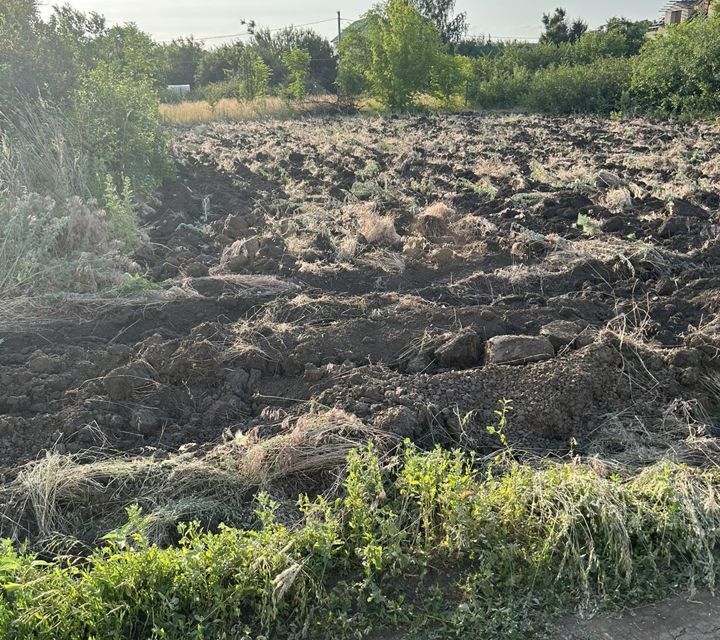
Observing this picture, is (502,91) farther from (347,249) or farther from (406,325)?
(406,325)

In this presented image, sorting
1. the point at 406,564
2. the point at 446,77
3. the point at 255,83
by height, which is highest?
the point at 255,83

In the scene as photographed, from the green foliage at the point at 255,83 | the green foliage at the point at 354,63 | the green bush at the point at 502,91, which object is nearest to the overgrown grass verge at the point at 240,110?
the green foliage at the point at 255,83

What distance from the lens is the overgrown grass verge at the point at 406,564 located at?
2744mm

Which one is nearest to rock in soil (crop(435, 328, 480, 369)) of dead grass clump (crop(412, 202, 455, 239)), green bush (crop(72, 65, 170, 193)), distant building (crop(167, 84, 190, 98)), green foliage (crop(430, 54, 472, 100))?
dead grass clump (crop(412, 202, 455, 239))

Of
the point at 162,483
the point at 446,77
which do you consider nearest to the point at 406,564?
the point at 162,483

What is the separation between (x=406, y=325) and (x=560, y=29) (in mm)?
49019

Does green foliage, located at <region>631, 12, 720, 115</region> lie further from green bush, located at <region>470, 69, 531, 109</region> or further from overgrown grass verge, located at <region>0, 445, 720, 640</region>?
overgrown grass verge, located at <region>0, 445, 720, 640</region>

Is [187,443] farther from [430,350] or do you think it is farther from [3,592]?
[430,350]

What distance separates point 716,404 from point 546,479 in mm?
1683

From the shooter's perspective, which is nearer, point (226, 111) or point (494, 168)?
point (494, 168)

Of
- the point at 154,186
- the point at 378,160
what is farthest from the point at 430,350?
the point at 378,160

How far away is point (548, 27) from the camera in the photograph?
49.8 m

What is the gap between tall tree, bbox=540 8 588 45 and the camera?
46.8 meters

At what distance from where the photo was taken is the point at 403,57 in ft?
95.5
